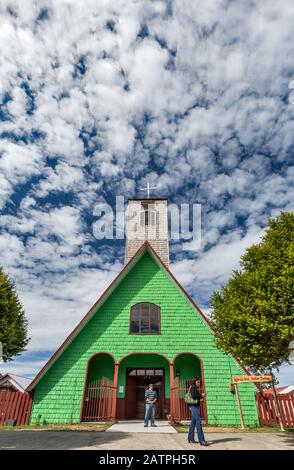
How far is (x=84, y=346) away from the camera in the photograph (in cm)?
1407

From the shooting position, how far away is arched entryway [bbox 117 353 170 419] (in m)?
14.9

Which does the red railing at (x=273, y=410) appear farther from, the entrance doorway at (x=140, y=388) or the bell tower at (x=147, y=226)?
the bell tower at (x=147, y=226)

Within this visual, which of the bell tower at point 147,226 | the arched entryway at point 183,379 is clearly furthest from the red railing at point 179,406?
the bell tower at point 147,226

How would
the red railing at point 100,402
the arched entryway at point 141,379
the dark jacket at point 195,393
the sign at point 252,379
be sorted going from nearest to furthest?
the dark jacket at point 195,393, the sign at point 252,379, the red railing at point 100,402, the arched entryway at point 141,379

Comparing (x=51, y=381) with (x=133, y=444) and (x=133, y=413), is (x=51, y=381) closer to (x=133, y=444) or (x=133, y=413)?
(x=133, y=413)

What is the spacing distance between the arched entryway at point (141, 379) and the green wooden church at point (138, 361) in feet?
0.15

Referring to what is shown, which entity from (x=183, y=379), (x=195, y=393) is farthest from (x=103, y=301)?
(x=195, y=393)

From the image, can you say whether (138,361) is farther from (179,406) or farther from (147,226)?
(147,226)

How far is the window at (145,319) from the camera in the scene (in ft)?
47.9

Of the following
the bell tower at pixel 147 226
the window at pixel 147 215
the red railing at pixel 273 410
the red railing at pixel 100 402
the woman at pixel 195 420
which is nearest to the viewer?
the woman at pixel 195 420

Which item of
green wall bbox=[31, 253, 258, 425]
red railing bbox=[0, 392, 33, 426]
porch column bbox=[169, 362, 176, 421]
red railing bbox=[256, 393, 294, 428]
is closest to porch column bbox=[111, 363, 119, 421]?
green wall bbox=[31, 253, 258, 425]

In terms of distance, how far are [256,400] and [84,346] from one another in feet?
27.7

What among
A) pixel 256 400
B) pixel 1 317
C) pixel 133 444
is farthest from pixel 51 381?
pixel 256 400

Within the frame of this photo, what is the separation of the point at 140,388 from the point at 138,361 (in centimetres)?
165
